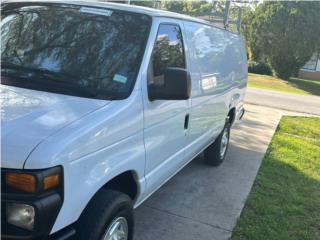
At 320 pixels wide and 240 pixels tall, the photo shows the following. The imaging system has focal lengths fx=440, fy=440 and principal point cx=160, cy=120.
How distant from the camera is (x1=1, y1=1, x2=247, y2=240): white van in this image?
2449mm

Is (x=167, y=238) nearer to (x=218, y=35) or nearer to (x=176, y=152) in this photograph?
(x=176, y=152)

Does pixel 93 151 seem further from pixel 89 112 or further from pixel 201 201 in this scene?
pixel 201 201

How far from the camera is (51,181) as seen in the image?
2463 millimetres

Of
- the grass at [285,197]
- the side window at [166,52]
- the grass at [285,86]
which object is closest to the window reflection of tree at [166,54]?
the side window at [166,52]

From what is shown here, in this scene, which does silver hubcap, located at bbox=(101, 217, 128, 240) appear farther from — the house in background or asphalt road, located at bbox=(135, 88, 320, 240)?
the house in background

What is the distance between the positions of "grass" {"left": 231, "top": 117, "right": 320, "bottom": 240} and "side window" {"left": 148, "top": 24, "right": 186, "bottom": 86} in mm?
1894

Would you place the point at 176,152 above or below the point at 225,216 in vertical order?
above

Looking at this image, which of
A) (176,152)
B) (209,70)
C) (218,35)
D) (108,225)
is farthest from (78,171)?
(218,35)

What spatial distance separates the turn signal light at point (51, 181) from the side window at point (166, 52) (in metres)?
1.28

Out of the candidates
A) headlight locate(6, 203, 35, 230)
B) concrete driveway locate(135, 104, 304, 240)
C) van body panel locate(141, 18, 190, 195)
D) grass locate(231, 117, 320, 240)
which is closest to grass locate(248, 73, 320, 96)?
grass locate(231, 117, 320, 240)

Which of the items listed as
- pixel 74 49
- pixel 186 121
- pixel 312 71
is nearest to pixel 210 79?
pixel 186 121

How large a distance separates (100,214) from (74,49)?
136 centimetres

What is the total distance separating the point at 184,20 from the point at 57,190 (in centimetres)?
266

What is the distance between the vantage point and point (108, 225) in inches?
118
